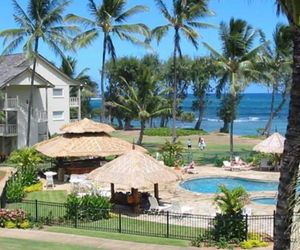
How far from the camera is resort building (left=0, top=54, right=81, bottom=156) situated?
46281mm

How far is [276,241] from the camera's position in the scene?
1004 centimetres

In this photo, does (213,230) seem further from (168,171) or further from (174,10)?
(174,10)

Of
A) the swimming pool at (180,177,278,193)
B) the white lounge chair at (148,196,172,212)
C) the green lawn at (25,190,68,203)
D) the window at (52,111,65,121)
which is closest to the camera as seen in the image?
the white lounge chair at (148,196,172,212)

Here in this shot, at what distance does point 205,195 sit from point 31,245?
12587mm

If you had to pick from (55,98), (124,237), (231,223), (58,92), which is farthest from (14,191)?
(58,92)

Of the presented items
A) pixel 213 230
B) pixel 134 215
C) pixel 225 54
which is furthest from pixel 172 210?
pixel 225 54

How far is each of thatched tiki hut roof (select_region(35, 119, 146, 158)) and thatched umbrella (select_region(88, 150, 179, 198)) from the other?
7250mm

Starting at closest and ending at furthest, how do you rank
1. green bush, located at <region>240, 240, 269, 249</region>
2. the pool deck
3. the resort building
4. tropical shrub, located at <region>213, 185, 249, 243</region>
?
green bush, located at <region>240, 240, 269, 249</region> → tropical shrub, located at <region>213, 185, 249, 243</region> → the pool deck → the resort building

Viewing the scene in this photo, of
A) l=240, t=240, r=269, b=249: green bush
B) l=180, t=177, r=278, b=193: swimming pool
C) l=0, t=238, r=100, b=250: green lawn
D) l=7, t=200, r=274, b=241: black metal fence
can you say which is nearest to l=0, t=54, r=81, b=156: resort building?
l=180, t=177, r=278, b=193: swimming pool

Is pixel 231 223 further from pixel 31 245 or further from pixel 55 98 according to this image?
pixel 55 98

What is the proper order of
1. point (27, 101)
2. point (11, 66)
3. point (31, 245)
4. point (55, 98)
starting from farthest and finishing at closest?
point (55, 98), point (11, 66), point (27, 101), point (31, 245)

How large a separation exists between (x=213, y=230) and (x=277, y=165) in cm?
1883

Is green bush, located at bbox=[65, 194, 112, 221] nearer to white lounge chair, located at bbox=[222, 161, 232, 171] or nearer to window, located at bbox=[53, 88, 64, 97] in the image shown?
white lounge chair, located at bbox=[222, 161, 232, 171]

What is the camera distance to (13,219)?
66.9ft
